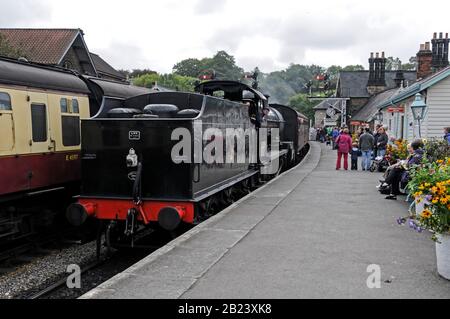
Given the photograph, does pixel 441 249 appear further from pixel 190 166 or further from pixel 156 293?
pixel 190 166

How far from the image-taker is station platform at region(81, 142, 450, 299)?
179 inches

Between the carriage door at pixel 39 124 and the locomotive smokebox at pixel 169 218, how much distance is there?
9.09 feet

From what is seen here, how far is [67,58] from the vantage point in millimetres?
28578

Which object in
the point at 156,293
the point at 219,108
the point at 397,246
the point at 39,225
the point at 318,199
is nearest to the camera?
the point at 156,293

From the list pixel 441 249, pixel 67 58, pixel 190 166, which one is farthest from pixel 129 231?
pixel 67 58

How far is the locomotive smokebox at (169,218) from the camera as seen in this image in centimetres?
679

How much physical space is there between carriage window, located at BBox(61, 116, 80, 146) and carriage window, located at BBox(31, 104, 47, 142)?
580mm

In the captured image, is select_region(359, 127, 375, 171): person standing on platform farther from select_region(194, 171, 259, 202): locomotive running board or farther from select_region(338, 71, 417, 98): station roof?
select_region(338, 71, 417, 98): station roof

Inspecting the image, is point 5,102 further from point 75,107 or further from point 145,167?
point 145,167

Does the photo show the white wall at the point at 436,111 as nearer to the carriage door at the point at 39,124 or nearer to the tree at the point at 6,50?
the carriage door at the point at 39,124

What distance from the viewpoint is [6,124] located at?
285 inches

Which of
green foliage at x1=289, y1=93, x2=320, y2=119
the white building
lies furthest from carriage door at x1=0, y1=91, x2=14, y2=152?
green foliage at x1=289, y1=93, x2=320, y2=119

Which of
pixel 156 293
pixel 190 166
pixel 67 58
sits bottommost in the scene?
pixel 156 293

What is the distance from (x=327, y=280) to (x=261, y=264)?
845 mm
